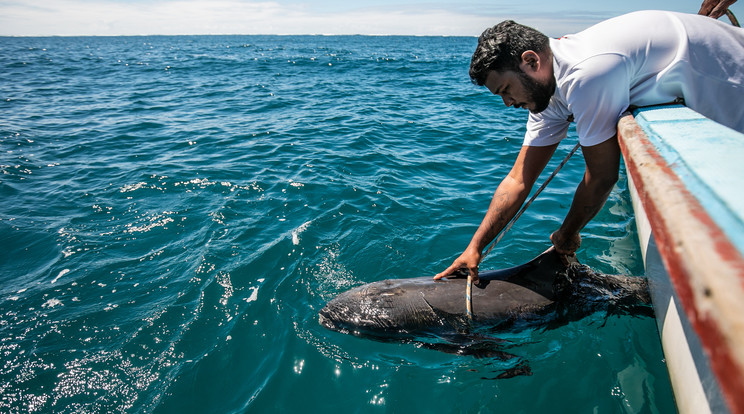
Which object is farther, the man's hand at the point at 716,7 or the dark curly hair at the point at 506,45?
the man's hand at the point at 716,7

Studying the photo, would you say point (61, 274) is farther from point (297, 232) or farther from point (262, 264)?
point (297, 232)

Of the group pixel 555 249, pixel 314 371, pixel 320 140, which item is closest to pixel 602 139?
pixel 555 249

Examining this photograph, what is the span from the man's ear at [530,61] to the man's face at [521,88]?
0.15ft

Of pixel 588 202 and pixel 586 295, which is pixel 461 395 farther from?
pixel 588 202

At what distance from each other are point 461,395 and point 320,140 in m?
8.42

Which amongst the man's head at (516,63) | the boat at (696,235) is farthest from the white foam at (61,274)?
the boat at (696,235)

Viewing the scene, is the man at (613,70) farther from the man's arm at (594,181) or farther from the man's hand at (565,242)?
the man's hand at (565,242)

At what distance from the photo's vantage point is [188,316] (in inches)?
178

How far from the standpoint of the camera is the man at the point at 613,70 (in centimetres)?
223

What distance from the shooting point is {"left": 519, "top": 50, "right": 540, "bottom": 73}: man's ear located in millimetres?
2492

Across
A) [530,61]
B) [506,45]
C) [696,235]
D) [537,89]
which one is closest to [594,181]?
[537,89]

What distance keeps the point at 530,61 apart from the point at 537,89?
0.21 m

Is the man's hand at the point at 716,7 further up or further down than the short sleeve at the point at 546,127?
further up

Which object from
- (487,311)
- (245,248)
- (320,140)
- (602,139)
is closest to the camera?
(602,139)
